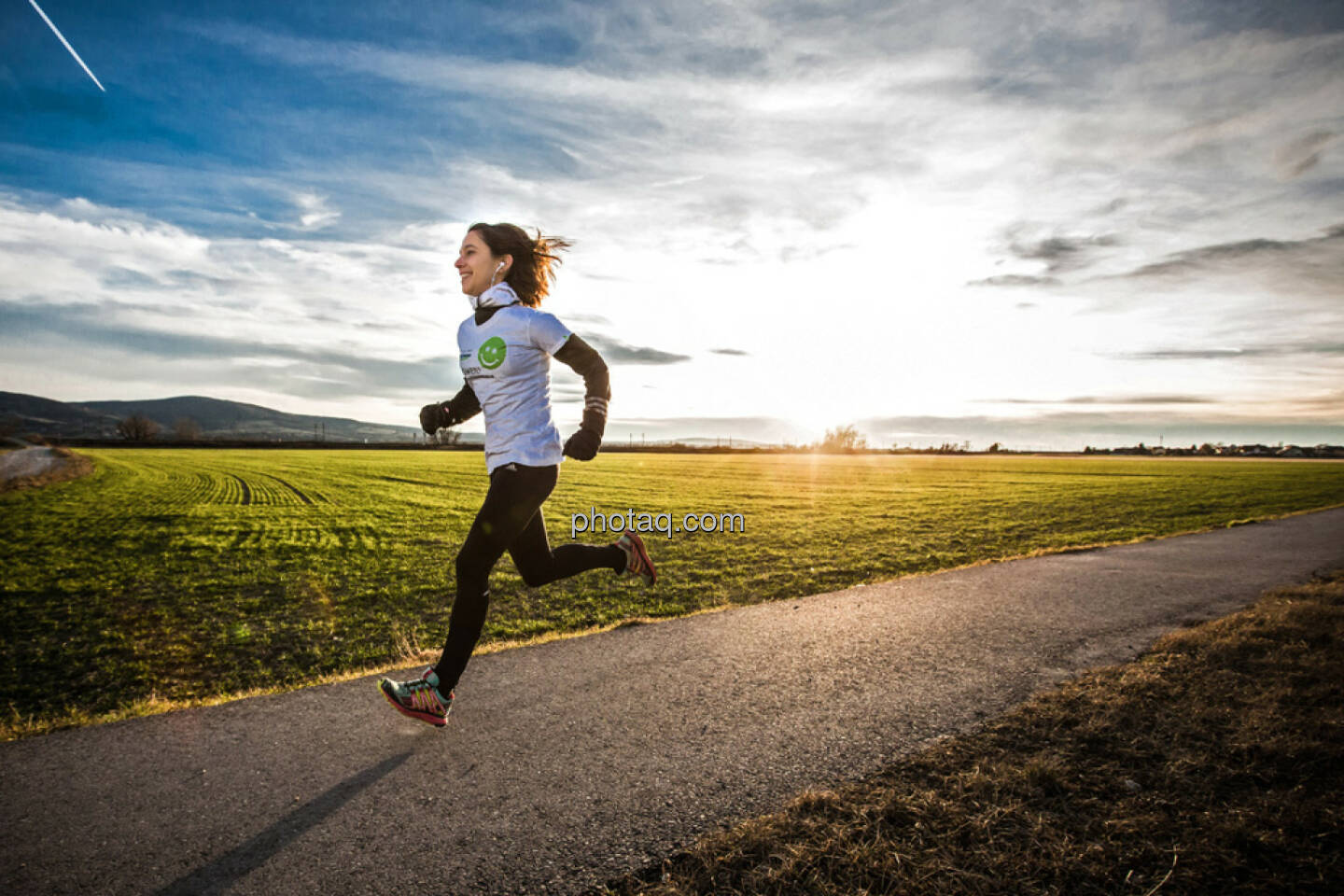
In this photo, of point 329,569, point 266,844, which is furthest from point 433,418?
point 329,569

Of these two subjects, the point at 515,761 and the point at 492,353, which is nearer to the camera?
the point at 515,761

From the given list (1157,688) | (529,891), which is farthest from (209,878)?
(1157,688)

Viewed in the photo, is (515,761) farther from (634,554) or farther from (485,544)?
(634,554)

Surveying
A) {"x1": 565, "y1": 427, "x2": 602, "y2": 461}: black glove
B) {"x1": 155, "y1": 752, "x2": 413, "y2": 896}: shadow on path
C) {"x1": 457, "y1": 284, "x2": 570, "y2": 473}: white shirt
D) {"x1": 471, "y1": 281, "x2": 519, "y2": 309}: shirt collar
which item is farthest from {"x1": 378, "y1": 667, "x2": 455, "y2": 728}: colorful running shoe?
{"x1": 471, "y1": 281, "x2": 519, "y2": 309}: shirt collar

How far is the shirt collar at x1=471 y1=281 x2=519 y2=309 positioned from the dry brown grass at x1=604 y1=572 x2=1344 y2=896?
2.69 meters

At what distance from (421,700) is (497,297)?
2145mm

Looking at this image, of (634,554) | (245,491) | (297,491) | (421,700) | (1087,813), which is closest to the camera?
(1087,813)

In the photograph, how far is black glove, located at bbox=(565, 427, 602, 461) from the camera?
3.28 m

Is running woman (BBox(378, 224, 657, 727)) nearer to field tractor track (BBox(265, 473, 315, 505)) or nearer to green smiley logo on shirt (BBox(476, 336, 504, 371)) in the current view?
green smiley logo on shirt (BBox(476, 336, 504, 371))

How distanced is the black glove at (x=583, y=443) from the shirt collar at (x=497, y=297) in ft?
2.66

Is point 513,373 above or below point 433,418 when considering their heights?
above

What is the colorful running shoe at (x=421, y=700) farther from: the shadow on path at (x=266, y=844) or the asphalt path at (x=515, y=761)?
the shadow on path at (x=266, y=844)

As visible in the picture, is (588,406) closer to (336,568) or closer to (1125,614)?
(1125,614)

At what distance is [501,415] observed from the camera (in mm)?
3381
